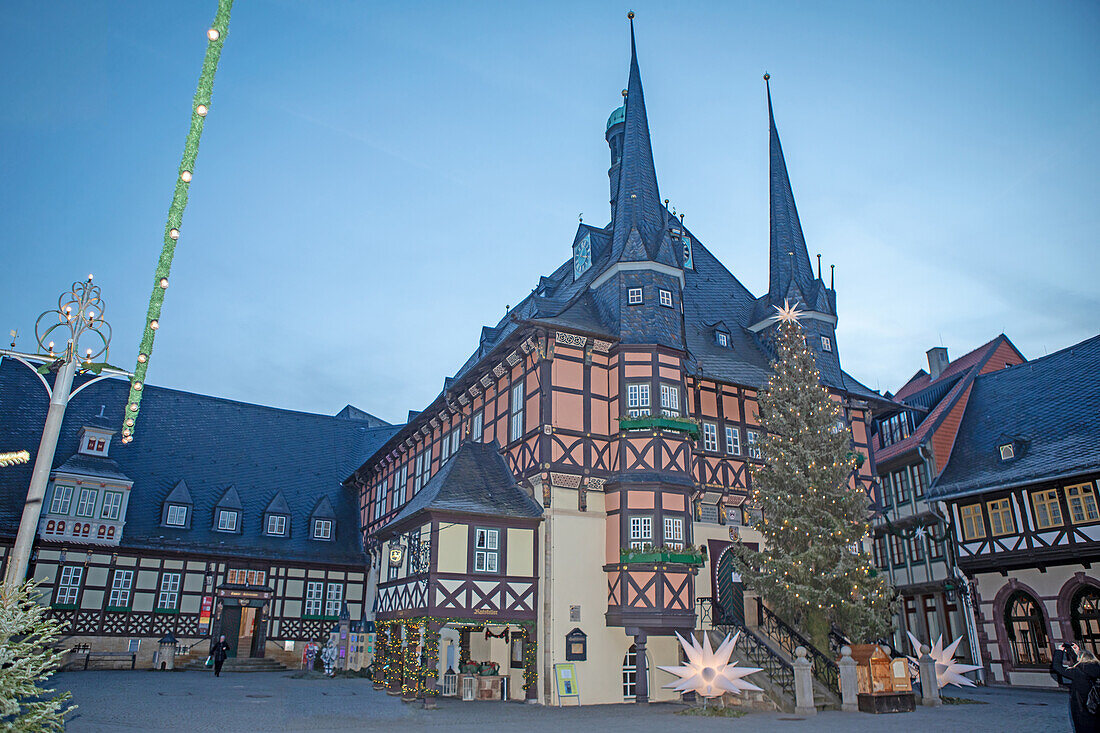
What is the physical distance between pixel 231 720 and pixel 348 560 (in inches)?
877

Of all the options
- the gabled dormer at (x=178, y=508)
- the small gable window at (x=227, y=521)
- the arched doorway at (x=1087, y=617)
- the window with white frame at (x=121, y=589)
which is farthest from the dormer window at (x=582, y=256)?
the window with white frame at (x=121, y=589)

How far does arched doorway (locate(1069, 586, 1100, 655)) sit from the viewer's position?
23.4 metres

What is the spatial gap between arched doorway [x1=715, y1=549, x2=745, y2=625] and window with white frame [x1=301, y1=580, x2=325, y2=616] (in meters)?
20.9

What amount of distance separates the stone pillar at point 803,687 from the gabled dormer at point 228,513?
2784 centimetres

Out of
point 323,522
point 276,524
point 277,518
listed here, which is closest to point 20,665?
point 276,524

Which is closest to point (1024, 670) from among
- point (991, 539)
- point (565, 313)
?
point (991, 539)

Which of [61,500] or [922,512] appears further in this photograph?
[61,500]

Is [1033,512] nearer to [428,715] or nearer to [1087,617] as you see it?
[1087,617]

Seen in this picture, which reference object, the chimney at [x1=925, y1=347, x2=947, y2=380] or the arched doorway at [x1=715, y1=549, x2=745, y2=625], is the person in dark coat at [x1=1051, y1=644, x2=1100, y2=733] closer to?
the arched doorway at [x1=715, y1=549, x2=745, y2=625]

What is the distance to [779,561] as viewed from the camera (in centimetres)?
2072

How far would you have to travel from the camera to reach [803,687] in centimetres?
1802

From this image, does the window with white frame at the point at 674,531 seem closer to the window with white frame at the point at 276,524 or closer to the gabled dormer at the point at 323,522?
the gabled dormer at the point at 323,522

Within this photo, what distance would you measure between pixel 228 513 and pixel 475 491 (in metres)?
19.7

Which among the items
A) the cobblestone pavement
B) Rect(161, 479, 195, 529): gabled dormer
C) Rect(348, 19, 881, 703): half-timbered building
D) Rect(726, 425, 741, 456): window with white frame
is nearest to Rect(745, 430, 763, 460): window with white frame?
Rect(348, 19, 881, 703): half-timbered building
